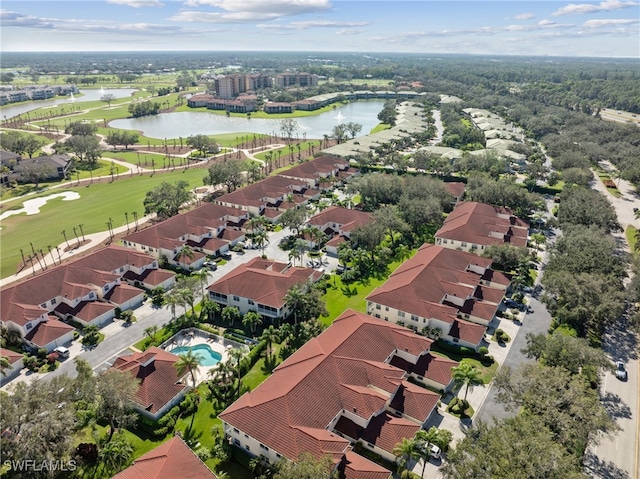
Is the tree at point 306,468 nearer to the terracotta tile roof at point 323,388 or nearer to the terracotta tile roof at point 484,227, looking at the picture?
the terracotta tile roof at point 323,388

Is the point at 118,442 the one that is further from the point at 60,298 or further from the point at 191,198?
the point at 191,198

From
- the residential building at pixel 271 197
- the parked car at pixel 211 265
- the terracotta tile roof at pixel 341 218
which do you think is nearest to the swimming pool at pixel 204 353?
the parked car at pixel 211 265

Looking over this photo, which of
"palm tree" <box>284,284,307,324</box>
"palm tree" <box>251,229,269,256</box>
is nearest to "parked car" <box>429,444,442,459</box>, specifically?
"palm tree" <box>284,284,307,324</box>

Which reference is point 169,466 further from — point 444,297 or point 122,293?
point 444,297

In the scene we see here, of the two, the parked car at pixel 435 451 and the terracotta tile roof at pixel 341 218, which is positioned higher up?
the terracotta tile roof at pixel 341 218

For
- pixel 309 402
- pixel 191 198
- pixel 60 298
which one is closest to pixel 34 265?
pixel 60 298

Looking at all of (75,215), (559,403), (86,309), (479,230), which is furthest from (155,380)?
(75,215)
